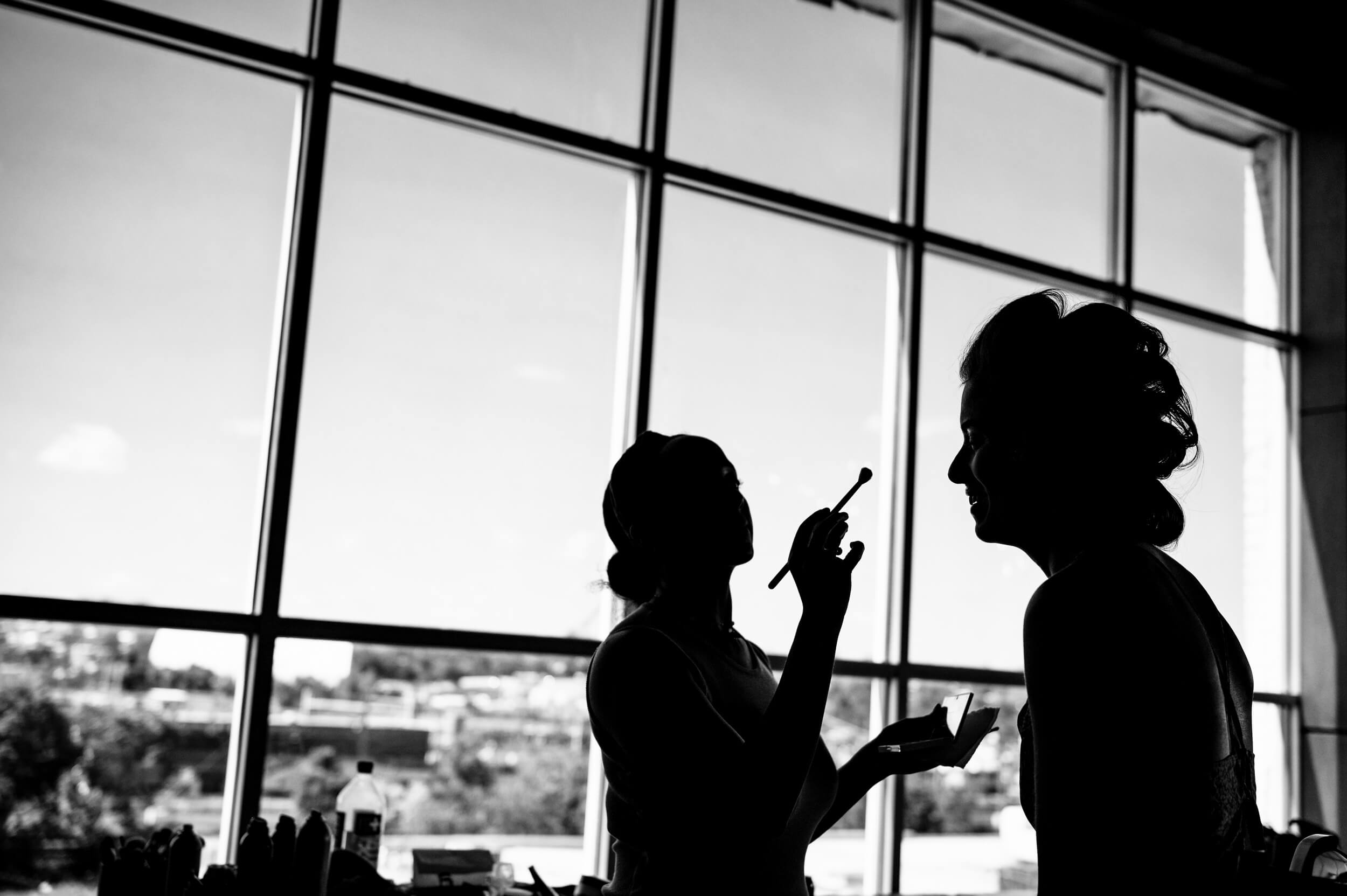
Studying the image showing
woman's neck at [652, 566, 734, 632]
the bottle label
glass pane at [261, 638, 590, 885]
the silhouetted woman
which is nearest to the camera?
the silhouetted woman

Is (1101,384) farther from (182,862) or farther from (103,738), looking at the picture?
(103,738)

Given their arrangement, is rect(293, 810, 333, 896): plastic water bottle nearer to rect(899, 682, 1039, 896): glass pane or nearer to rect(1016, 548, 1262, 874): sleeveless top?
rect(1016, 548, 1262, 874): sleeveless top

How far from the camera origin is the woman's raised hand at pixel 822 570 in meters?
1.52

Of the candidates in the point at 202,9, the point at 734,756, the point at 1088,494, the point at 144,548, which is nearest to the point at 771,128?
the point at 202,9

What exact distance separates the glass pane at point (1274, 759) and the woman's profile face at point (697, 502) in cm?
371

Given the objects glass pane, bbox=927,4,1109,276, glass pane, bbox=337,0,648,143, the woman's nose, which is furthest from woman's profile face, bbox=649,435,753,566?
glass pane, bbox=927,4,1109,276

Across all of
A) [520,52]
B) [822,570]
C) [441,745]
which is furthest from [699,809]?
[520,52]

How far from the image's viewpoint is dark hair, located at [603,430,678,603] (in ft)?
5.55

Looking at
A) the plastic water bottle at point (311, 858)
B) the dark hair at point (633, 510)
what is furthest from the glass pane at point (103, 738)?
the dark hair at point (633, 510)

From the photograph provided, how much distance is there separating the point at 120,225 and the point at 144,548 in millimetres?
754

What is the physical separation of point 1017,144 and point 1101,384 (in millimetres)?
3660

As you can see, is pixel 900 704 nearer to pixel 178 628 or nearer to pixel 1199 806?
pixel 178 628

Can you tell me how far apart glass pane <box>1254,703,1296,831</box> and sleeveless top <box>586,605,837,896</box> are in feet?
11.9

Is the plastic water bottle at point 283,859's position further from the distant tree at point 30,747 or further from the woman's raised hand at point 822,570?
the woman's raised hand at point 822,570
